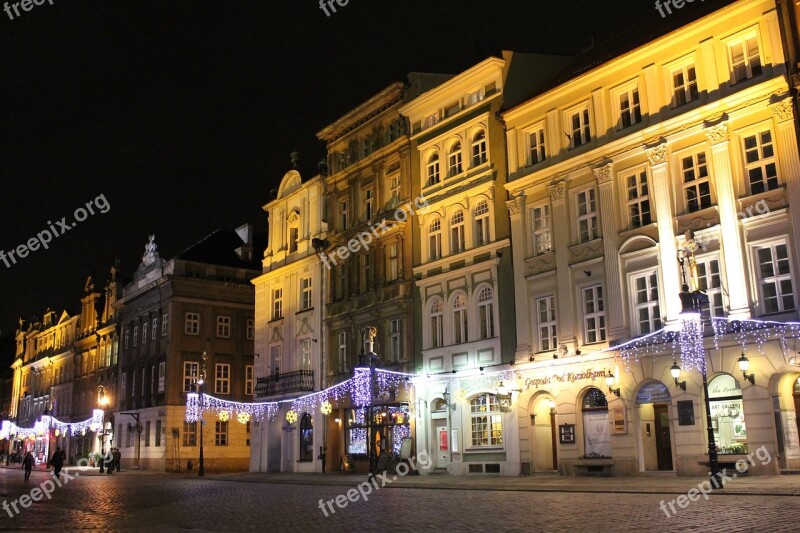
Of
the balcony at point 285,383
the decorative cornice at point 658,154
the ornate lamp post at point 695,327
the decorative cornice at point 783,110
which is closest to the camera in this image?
the ornate lamp post at point 695,327

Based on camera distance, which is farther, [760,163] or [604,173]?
[604,173]

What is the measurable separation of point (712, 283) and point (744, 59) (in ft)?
24.7

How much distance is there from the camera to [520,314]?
3262cm

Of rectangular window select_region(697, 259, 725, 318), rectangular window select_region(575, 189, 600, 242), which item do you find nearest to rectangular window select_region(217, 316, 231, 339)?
rectangular window select_region(575, 189, 600, 242)

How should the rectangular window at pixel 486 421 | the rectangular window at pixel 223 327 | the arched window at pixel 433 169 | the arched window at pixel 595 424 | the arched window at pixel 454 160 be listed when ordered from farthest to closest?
the rectangular window at pixel 223 327 → the arched window at pixel 433 169 → the arched window at pixel 454 160 → the rectangular window at pixel 486 421 → the arched window at pixel 595 424

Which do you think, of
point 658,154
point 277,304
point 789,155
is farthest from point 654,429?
point 277,304

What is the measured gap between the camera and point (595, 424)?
29531mm

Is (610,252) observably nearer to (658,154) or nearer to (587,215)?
(587,215)

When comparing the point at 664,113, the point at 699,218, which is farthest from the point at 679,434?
the point at 664,113

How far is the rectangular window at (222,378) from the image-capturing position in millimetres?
58562

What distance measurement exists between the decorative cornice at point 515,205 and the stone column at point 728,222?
8796 millimetres

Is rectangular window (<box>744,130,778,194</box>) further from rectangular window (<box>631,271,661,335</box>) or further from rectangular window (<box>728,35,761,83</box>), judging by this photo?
rectangular window (<box>631,271,661,335</box>)

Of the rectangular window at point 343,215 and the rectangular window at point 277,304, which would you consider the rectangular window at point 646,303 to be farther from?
the rectangular window at point 277,304

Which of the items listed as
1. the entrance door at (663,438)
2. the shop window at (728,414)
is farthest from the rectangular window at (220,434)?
the shop window at (728,414)
